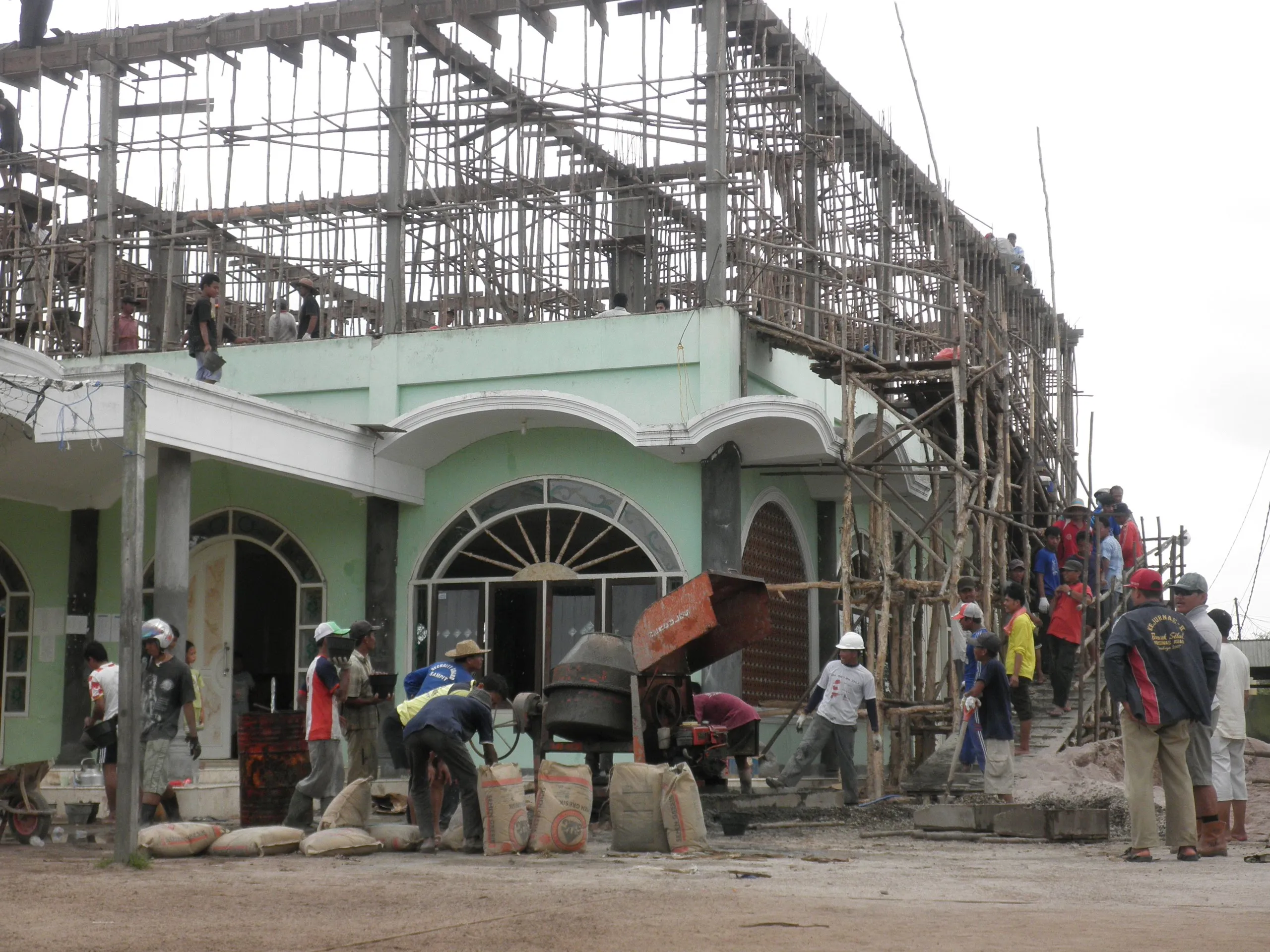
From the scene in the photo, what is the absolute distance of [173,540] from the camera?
15.0 metres

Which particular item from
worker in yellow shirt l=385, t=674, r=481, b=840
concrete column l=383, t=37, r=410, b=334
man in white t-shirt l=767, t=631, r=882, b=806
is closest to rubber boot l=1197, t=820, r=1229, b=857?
man in white t-shirt l=767, t=631, r=882, b=806

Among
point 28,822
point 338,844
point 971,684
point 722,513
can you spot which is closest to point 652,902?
point 338,844

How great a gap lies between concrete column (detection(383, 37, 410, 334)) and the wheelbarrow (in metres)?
7.89

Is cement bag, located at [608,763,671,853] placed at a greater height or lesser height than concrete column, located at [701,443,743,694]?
lesser

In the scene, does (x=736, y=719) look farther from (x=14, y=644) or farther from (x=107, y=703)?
(x=14, y=644)

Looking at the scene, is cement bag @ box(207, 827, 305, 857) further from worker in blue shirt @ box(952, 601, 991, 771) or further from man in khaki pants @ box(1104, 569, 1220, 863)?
worker in blue shirt @ box(952, 601, 991, 771)

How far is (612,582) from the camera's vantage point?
680 inches

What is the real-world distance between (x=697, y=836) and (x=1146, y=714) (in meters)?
2.95

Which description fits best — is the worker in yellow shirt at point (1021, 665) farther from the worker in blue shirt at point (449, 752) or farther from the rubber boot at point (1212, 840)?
the worker in blue shirt at point (449, 752)

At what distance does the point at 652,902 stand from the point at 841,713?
656 cm

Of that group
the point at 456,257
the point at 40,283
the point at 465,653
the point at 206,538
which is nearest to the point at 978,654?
the point at 465,653

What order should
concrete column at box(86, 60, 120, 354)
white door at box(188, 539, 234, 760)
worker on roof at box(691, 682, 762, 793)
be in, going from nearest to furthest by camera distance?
worker on roof at box(691, 682, 762, 793)
white door at box(188, 539, 234, 760)
concrete column at box(86, 60, 120, 354)

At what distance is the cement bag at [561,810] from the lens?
10.6 metres

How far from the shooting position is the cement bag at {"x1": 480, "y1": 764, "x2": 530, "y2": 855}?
10.6 metres
